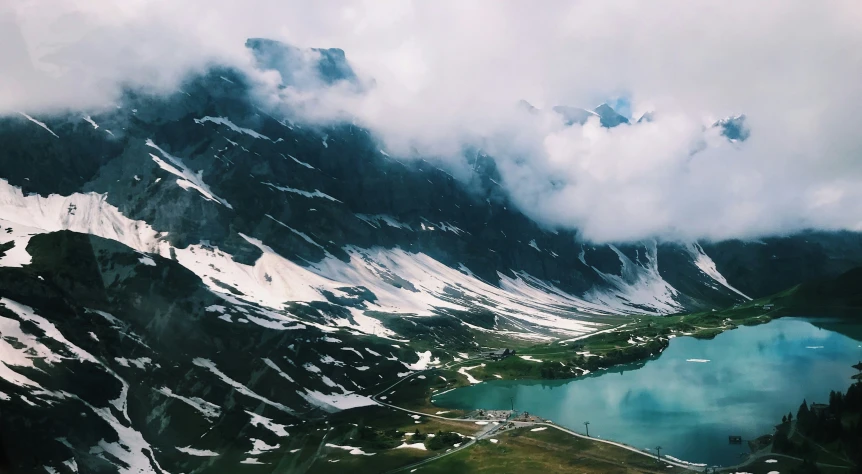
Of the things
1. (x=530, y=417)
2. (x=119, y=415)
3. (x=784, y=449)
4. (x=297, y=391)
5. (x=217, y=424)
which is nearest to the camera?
(x=784, y=449)

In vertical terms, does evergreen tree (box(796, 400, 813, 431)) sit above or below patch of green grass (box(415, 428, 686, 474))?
above

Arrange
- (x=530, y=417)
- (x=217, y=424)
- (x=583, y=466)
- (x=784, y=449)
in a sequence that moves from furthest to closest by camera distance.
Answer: (x=530, y=417)
(x=217, y=424)
(x=583, y=466)
(x=784, y=449)

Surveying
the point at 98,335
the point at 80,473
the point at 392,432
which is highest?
the point at 98,335

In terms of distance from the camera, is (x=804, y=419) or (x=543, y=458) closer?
(x=804, y=419)

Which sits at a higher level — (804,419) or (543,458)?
(804,419)

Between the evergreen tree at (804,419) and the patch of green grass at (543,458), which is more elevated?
the evergreen tree at (804,419)

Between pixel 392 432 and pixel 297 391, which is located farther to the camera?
pixel 297 391

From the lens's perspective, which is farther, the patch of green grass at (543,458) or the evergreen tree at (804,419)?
the evergreen tree at (804,419)

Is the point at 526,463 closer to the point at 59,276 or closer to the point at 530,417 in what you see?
the point at 530,417

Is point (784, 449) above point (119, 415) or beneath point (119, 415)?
above

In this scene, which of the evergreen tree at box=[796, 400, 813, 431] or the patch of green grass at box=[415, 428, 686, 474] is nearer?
the patch of green grass at box=[415, 428, 686, 474]

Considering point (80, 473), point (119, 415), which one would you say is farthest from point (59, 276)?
point (80, 473)
